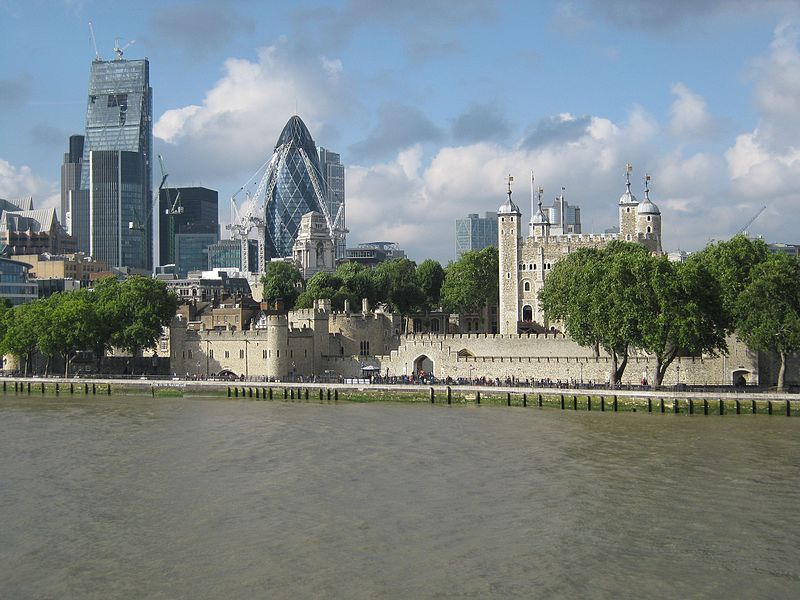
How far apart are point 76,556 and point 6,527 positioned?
13.6 ft

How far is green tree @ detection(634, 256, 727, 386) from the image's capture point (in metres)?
57.0

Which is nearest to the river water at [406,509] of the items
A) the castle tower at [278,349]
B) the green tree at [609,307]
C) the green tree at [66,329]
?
the green tree at [609,307]

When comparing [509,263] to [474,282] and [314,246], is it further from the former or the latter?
[314,246]

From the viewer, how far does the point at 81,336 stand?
7662 centimetres

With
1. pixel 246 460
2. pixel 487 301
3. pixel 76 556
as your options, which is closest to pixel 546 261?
pixel 487 301

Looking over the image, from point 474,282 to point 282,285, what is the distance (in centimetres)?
2758

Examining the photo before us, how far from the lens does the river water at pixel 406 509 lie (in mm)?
26000

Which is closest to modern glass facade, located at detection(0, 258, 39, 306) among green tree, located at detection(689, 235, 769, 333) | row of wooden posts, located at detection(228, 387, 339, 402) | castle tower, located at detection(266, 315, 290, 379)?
castle tower, located at detection(266, 315, 290, 379)

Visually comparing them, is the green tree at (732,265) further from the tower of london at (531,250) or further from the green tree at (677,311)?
the tower of london at (531,250)

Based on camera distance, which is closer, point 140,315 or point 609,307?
point 609,307

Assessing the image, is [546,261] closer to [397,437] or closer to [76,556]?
[397,437]

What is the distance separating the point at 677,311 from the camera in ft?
189

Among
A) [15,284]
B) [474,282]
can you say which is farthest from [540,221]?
[15,284]

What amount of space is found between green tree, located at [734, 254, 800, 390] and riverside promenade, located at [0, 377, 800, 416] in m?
2.74
